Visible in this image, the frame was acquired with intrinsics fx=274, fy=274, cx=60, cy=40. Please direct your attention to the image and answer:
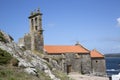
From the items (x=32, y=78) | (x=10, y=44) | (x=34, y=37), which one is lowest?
(x=32, y=78)

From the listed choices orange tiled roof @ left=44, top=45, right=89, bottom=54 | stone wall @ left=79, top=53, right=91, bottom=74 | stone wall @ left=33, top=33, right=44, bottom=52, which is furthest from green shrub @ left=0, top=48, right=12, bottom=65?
stone wall @ left=79, top=53, right=91, bottom=74

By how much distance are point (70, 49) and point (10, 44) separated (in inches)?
1260

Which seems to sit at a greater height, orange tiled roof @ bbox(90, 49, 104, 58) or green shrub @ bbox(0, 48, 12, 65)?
orange tiled roof @ bbox(90, 49, 104, 58)

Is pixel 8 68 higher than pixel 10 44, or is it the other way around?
pixel 10 44

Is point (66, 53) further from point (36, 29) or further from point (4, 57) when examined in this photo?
point (4, 57)

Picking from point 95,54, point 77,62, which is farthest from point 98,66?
point 77,62

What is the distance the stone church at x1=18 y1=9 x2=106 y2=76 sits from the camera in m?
48.8

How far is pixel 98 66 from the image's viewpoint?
195 feet

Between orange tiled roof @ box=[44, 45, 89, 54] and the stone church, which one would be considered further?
orange tiled roof @ box=[44, 45, 89, 54]

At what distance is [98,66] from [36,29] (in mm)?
17929

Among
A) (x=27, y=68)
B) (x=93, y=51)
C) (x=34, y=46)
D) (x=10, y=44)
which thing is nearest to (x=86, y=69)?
(x=93, y=51)

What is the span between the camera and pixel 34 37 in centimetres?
4888

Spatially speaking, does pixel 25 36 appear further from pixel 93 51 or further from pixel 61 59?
pixel 93 51

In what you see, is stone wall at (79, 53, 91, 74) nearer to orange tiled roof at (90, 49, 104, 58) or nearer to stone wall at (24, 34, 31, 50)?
orange tiled roof at (90, 49, 104, 58)
